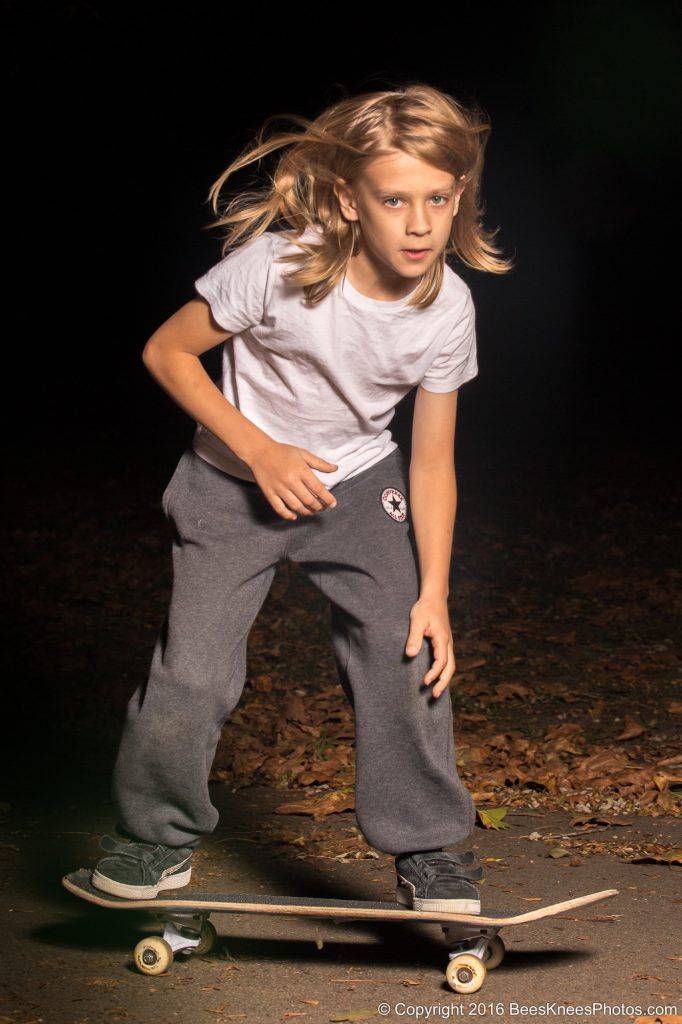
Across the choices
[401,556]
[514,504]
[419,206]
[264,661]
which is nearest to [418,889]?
[401,556]

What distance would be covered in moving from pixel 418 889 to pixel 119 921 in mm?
972

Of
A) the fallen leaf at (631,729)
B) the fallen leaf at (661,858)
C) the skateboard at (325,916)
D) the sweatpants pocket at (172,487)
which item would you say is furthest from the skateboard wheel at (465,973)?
the fallen leaf at (631,729)

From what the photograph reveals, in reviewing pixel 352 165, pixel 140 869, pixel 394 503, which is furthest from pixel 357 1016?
pixel 352 165

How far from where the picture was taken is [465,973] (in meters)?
3.02

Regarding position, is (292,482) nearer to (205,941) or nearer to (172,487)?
(172,487)

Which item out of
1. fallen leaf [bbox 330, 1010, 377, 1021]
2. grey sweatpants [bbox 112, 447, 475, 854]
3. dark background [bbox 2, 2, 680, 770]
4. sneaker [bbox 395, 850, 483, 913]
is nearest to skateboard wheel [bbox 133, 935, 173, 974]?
grey sweatpants [bbox 112, 447, 475, 854]

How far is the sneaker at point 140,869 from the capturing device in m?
3.15

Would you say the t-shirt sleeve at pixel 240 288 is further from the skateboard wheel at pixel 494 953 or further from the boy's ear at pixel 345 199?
the skateboard wheel at pixel 494 953

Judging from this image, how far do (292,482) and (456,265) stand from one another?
18.9 m

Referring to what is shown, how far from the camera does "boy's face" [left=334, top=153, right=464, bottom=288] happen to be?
113 inches

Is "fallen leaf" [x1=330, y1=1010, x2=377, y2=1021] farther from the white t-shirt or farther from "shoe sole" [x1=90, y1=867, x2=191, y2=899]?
the white t-shirt

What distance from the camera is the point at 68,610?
8.14m

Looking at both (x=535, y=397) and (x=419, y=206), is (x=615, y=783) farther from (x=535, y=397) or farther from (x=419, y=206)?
(x=535, y=397)

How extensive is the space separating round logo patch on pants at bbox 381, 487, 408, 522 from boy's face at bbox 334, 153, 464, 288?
1.81ft
